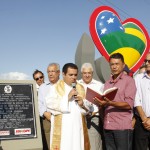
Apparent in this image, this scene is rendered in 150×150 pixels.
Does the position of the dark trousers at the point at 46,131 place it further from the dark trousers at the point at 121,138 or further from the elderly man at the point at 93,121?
the dark trousers at the point at 121,138

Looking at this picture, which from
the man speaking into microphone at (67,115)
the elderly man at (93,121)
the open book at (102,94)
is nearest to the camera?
the open book at (102,94)

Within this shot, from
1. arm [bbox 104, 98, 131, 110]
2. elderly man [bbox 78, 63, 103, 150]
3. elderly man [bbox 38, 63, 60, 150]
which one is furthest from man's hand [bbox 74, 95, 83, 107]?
elderly man [bbox 38, 63, 60, 150]

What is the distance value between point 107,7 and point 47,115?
7.13 meters

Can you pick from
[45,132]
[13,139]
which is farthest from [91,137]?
[13,139]

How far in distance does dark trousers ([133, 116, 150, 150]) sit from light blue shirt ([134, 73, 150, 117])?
0.22 metres

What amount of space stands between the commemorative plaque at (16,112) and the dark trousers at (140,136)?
1.52 meters

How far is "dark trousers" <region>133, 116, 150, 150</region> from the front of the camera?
180 inches

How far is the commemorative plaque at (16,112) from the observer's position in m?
4.18

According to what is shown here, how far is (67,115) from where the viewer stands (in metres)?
4.37

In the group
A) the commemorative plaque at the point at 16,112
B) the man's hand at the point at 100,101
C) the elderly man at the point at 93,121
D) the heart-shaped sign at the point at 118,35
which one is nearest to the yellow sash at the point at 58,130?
the commemorative plaque at the point at 16,112

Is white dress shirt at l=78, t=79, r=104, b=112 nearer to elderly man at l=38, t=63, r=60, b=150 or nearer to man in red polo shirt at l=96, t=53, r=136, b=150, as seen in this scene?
man in red polo shirt at l=96, t=53, r=136, b=150

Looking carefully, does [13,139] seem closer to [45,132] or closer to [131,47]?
[45,132]

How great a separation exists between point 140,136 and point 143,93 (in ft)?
2.11

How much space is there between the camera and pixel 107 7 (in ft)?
37.4
